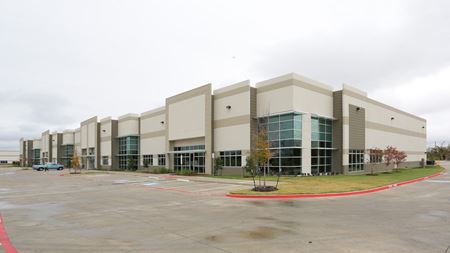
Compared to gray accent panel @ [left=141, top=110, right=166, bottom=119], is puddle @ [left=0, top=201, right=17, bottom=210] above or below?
below

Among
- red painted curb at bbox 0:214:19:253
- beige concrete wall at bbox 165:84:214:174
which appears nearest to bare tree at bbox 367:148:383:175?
beige concrete wall at bbox 165:84:214:174

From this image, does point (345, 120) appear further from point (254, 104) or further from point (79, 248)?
point (79, 248)

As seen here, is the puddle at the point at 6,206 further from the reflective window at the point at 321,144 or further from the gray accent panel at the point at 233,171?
the reflective window at the point at 321,144

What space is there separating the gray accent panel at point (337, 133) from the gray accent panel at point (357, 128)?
1.48 metres

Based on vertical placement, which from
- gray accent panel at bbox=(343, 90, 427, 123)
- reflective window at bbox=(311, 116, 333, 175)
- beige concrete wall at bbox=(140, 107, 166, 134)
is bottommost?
reflective window at bbox=(311, 116, 333, 175)

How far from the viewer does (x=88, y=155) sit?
68.5 m

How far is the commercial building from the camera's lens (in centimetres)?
3180

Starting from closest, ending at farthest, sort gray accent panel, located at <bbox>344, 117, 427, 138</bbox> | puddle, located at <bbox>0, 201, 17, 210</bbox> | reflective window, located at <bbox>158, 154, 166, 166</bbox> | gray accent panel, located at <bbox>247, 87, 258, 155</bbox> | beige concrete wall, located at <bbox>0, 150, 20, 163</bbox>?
puddle, located at <bbox>0, 201, 17, 210</bbox> → gray accent panel, located at <bbox>247, 87, 258, 155</bbox> → gray accent panel, located at <bbox>344, 117, 427, 138</bbox> → reflective window, located at <bbox>158, 154, 166, 166</bbox> → beige concrete wall, located at <bbox>0, 150, 20, 163</bbox>

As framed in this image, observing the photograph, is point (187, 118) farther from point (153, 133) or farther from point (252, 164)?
point (252, 164)

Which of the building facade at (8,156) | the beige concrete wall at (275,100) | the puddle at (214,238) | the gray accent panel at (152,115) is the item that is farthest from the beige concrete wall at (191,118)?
the building facade at (8,156)

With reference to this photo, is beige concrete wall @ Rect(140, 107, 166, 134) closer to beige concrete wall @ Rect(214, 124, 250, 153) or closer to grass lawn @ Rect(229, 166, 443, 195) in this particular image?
beige concrete wall @ Rect(214, 124, 250, 153)

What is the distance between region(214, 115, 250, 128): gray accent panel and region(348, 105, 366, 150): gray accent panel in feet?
38.4

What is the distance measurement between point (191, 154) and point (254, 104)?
39.0 feet

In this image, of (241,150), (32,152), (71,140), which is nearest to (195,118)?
(241,150)
